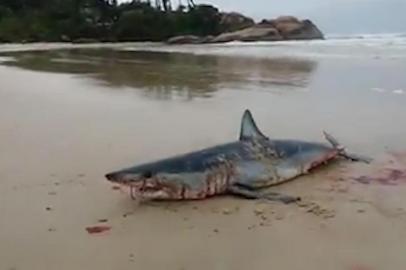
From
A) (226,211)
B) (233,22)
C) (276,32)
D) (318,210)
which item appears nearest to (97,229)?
(226,211)

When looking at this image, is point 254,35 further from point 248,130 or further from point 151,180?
point 151,180

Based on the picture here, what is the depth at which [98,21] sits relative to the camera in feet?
213

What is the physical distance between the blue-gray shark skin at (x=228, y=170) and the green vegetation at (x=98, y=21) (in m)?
56.1

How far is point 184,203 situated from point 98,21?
206 ft

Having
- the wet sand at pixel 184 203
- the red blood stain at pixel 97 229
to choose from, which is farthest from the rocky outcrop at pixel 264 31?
the red blood stain at pixel 97 229

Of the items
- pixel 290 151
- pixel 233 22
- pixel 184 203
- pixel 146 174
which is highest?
pixel 146 174

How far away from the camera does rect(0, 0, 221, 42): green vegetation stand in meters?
61.8

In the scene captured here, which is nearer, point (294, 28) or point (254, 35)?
point (254, 35)

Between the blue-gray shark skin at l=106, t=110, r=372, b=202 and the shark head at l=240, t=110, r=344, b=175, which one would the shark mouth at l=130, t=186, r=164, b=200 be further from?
the shark head at l=240, t=110, r=344, b=175

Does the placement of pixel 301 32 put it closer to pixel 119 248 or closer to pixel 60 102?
pixel 60 102

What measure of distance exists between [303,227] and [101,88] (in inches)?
329

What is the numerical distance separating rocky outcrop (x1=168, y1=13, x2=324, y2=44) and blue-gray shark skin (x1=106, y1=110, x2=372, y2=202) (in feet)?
167

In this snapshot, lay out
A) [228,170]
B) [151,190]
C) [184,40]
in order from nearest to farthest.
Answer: [151,190], [228,170], [184,40]

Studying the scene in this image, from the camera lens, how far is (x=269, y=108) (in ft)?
28.1
